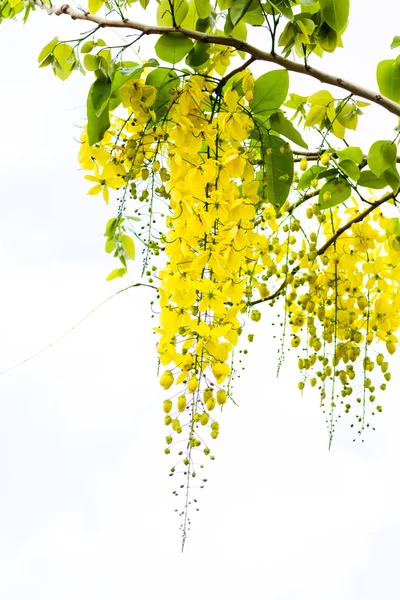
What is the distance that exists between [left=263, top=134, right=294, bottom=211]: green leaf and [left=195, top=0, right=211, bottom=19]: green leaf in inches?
6.6

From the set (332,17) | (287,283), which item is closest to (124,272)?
(287,283)

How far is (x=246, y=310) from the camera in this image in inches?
41.8

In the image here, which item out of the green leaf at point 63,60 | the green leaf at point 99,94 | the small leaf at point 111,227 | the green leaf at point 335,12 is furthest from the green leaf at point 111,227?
the green leaf at point 335,12

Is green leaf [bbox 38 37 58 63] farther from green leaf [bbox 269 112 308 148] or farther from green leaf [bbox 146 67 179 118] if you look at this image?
green leaf [bbox 269 112 308 148]

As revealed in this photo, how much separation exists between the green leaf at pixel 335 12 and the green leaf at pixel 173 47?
161mm

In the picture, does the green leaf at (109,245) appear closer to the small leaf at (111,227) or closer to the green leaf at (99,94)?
the small leaf at (111,227)

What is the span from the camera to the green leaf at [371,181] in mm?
1028

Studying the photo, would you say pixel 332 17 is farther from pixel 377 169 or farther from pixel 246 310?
pixel 246 310

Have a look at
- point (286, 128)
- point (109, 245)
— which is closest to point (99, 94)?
point (286, 128)

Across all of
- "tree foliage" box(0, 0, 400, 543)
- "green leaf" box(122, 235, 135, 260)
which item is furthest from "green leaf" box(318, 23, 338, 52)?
"green leaf" box(122, 235, 135, 260)

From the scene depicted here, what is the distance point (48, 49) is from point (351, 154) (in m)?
0.42

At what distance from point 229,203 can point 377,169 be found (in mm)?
201

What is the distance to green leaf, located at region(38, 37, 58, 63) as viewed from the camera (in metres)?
0.97

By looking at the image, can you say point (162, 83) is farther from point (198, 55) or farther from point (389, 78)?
point (389, 78)
